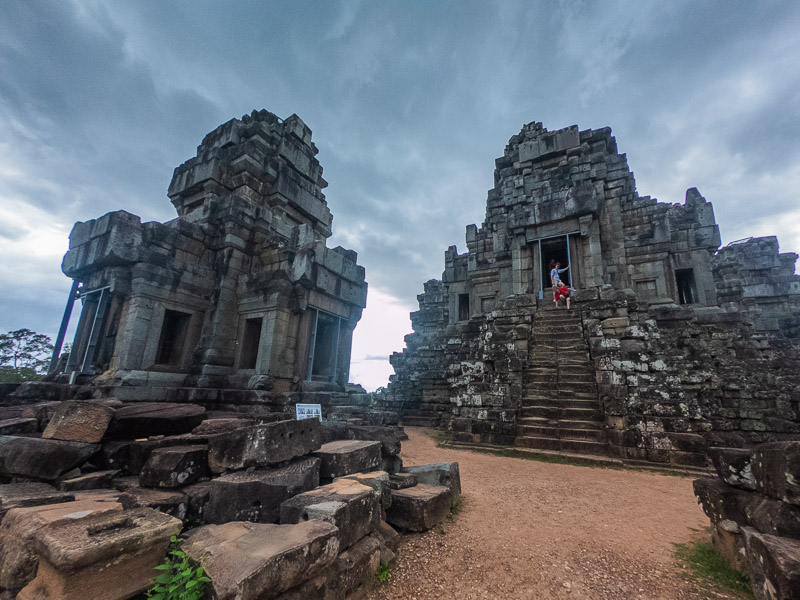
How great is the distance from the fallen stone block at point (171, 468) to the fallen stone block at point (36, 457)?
31.7 inches

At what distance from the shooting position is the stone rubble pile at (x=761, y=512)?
210cm

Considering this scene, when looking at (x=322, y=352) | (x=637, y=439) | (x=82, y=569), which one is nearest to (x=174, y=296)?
(x=322, y=352)

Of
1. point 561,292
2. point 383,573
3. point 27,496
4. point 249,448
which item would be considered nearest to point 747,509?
point 383,573

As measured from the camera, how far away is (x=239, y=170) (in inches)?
384

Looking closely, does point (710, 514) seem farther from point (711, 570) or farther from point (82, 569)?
point (82, 569)

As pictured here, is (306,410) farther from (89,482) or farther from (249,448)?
(89,482)

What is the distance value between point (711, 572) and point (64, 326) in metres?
11.6

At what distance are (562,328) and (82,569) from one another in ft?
37.5

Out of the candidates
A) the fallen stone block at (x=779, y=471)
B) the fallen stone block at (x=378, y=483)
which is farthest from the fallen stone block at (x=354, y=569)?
the fallen stone block at (x=779, y=471)

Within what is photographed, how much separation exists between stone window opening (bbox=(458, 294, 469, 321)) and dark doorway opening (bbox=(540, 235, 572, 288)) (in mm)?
4458

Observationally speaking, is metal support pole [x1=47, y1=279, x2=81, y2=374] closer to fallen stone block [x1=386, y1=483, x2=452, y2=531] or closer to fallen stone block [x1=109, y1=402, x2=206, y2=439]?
fallen stone block [x1=109, y1=402, x2=206, y2=439]

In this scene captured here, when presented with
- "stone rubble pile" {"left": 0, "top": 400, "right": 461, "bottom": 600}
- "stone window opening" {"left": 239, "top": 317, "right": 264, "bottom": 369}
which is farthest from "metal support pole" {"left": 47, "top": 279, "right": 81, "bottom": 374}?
"stone window opening" {"left": 239, "top": 317, "right": 264, "bottom": 369}

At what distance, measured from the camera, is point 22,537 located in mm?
2053

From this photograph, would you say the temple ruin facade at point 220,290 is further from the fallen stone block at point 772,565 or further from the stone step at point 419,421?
the fallen stone block at point 772,565
